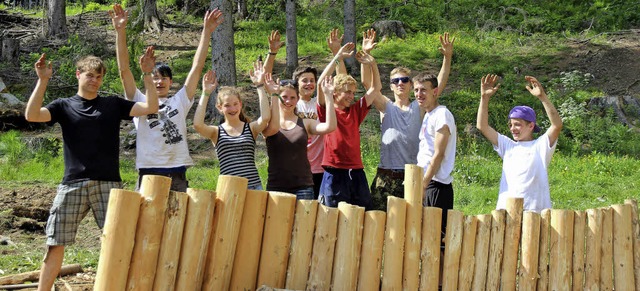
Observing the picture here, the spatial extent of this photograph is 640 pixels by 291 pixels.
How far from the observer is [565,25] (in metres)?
20.5

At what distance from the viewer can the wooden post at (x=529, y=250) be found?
18.3 ft

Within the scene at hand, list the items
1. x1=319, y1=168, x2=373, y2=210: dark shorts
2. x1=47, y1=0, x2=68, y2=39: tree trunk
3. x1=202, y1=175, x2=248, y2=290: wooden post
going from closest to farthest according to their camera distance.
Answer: x1=202, y1=175, x2=248, y2=290: wooden post → x1=319, y1=168, x2=373, y2=210: dark shorts → x1=47, y1=0, x2=68, y2=39: tree trunk

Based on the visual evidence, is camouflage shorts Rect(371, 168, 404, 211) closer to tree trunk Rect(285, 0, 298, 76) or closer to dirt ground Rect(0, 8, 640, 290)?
dirt ground Rect(0, 8, 640, 290)

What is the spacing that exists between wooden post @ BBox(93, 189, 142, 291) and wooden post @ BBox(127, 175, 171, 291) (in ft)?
0.21

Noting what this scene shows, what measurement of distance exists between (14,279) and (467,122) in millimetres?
9859

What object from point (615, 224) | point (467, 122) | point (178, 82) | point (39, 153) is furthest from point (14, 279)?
point (178, 82)

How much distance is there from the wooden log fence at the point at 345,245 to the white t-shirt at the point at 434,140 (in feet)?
2.22

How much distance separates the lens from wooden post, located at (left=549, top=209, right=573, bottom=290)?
567 centimetres

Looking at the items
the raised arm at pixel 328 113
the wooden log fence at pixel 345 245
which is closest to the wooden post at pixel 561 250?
the wooden log fence at pixel 345 245

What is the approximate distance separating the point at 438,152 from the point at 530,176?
0.73m

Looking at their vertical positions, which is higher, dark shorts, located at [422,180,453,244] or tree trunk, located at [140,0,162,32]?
tree trunk, located at [140,0,162,32]

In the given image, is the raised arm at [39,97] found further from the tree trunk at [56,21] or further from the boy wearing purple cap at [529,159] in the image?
the tree trunk at [56,21]

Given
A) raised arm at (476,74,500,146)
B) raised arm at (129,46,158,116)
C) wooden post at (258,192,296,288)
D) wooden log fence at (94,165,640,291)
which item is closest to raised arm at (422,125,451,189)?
raised arm at (476,74,500,146)

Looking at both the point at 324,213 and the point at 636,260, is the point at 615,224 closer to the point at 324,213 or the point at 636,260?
the point at 636,260
